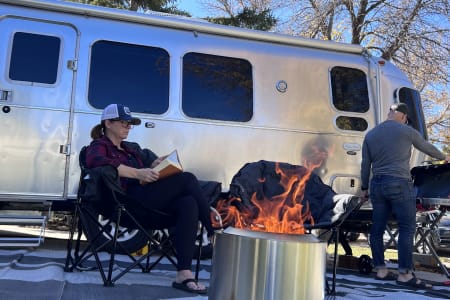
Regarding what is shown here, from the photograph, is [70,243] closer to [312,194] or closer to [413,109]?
[312,194]

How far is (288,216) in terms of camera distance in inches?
101

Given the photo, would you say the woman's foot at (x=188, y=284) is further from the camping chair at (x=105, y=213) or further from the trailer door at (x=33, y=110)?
the trailer door at (x=33, y=110)

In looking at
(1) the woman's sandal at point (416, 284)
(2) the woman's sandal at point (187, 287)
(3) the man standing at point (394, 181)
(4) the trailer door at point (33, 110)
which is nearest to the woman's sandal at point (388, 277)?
(3) the man standing at point (394, 181)

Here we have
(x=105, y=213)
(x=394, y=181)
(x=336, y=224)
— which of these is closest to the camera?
(x=336, y=224)

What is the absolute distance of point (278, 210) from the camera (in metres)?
2.71

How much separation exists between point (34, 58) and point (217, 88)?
5.67 feet

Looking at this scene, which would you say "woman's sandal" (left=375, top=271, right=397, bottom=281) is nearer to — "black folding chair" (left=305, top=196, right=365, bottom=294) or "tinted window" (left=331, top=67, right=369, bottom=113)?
"black folding chair" (left=305, top=196, right=365, bottom=294)

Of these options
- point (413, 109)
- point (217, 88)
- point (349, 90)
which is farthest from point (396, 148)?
point (217, 88)

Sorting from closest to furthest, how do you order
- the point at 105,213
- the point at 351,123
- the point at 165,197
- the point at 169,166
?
the point at 169,166
the point at 165,197
the point at 105,213
the point at 351,123

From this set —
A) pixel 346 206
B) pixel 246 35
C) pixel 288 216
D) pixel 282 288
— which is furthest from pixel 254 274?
pixel 246 35

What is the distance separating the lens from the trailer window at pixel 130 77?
469 centimetres

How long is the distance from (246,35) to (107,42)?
55.5 inches

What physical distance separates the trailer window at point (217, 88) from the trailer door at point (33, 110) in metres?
1.11

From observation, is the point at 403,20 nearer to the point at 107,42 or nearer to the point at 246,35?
the point at 246,35
